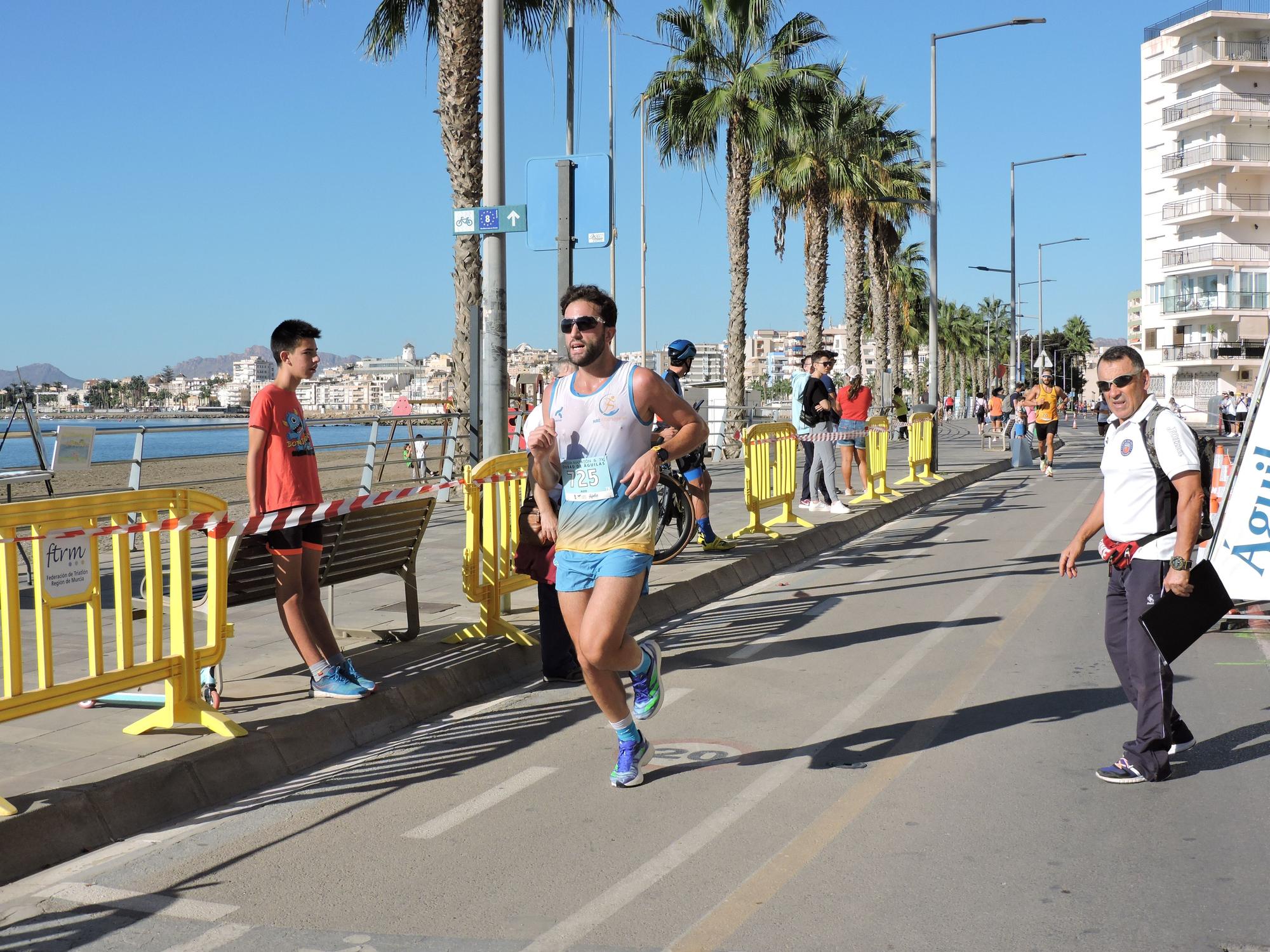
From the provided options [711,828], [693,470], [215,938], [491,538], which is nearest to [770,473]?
[693,470]

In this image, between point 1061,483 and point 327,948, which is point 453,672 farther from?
point 1061,483

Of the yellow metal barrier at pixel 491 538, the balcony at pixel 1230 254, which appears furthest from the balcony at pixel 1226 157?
the yellow metal barrier at pixel 491 538

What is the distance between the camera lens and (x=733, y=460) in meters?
30.7

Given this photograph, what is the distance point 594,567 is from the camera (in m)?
5.06

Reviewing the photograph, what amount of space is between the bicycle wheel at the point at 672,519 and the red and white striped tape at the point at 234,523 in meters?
2.81

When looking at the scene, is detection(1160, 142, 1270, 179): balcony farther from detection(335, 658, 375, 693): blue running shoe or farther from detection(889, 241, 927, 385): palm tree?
detection(335, 658, 375, 693): blue running shoe

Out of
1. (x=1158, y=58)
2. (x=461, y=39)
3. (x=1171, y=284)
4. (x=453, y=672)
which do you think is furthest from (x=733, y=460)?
(x=1158, y=58)

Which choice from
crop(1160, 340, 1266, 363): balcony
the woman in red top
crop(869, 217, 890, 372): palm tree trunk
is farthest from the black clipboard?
crop(1160, 340, 1266, 363): balcony

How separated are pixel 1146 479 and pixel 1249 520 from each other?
3.82 feet

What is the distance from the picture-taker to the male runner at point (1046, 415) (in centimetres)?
2442

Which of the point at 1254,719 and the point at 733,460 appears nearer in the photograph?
the point at 1254,719

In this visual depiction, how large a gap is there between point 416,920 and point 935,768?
98.5 inches

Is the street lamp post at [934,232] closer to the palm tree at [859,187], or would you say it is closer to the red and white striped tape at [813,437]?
the palm tree at [859,187]

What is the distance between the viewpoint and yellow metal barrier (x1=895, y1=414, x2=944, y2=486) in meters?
22.0
